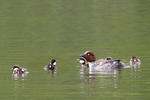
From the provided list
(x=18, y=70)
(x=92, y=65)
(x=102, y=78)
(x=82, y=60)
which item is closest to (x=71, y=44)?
(x=82, y=60)

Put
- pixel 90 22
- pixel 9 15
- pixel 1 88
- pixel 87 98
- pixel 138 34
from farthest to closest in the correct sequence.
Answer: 1. pixel 9 15
2. pixel 90 22
3. pixel 138 34
4. pixel 1 88
5. pixel 87 98

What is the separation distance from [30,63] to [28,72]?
1.47m

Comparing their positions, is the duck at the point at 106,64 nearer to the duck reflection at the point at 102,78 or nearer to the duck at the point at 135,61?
the duck at the point at 135,61

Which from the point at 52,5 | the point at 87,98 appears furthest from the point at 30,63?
the point at 52,5

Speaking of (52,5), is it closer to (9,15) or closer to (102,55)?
(9,15)

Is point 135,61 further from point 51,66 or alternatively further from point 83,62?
point 51,66

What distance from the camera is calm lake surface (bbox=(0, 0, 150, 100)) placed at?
1541 cm

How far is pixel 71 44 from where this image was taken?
22516mm

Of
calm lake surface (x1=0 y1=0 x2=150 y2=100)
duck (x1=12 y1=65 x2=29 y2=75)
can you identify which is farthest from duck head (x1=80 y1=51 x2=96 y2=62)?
duck (x1=12 y1=65 x2=29 y2=75)

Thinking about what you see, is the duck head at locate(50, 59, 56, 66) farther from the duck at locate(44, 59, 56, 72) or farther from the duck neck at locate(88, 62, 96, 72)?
the duck neck at locate(88, 62, 96, 72)

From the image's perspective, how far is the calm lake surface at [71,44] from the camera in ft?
50.5

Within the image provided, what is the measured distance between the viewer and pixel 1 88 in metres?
15.8

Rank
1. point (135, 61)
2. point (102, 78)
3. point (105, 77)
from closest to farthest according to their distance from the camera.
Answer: point (102, 78)
point (105, 77)
point (135, 61)

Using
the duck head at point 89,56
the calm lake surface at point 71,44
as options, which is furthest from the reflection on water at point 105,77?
the duck head at point 89,56
